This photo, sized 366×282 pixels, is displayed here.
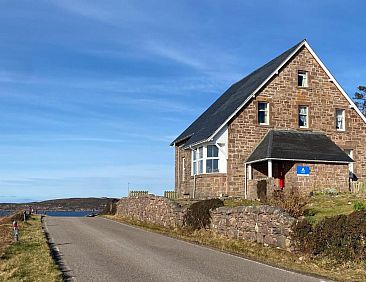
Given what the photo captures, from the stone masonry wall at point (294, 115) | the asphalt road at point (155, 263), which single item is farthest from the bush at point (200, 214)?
the stone masonry wall at point (294, 115)

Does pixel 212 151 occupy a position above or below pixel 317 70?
below

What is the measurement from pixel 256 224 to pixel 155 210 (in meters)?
12.1

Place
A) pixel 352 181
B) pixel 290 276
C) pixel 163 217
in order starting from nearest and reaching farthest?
pixel 290 276 < pixel 163 217 < pixel 352 181

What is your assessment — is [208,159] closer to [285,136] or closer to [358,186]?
[285,136]

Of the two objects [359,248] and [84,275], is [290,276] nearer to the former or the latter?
[359,248]

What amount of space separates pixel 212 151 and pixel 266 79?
5.98m

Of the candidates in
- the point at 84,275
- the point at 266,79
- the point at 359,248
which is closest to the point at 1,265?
the point at 84,275

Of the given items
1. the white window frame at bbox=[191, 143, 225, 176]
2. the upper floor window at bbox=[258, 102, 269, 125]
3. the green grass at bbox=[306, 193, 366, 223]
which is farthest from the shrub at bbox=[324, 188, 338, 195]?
the white window frame at bbox=[191, 143, 225, 176]

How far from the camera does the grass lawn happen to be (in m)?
10.2

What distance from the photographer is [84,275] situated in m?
10.6

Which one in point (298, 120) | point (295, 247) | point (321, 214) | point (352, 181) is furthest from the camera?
point (298, 120)

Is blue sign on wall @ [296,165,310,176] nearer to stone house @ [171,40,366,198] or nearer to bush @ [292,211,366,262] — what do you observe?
stone house @ [171,40,366,198]

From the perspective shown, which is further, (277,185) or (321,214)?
(277,185)

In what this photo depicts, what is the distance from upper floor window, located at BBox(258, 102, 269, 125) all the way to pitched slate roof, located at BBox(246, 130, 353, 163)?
94cm
